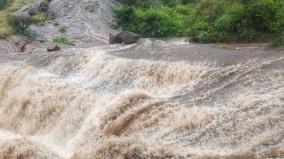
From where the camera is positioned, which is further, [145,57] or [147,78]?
[145,57]

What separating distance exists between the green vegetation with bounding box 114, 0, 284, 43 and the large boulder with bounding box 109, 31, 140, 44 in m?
2.47

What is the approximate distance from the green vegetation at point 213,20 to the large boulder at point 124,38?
2.47 metres

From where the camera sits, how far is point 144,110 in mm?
10797

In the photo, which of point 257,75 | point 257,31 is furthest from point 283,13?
point 257,75

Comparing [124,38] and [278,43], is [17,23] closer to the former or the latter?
[124,38]

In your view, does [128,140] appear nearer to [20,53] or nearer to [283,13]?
[283,13]

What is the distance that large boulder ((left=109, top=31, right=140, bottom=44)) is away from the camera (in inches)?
875

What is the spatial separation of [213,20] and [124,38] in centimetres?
458

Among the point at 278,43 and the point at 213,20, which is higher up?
the point at 278,43

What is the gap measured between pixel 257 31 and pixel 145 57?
A: 428 cm

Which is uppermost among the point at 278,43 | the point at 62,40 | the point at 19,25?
the point at 278,43

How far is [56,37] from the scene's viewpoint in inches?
1112

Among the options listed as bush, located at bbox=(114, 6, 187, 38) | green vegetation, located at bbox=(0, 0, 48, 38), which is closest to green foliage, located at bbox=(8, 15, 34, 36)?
green vegetation, located at bbox=(0, 0, 48, 38)

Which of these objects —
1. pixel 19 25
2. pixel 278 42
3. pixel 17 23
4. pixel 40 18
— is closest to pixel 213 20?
pixel 278 42
